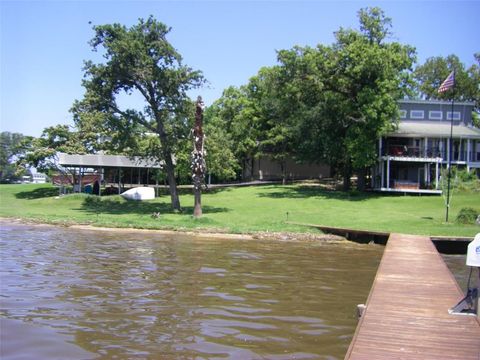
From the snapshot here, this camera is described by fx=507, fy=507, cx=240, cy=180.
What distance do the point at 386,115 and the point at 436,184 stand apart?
7629 mm

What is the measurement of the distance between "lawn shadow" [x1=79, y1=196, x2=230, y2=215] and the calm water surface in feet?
45.1

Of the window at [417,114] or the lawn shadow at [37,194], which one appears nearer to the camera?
the lawn shadow at [37,194]

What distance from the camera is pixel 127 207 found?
36.6 metres

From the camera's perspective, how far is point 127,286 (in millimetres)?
12242

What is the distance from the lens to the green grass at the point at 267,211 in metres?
25.8

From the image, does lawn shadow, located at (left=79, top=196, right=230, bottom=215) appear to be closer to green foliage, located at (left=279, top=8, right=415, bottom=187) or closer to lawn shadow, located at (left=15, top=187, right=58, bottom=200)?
lawn shadow, located at (left=15, top=187, right=58, bottom=200)

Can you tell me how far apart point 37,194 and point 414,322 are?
151ft

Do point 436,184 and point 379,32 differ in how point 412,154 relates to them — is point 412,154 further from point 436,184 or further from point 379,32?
point 379,32

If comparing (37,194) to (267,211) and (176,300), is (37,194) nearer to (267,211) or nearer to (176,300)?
(267,211)

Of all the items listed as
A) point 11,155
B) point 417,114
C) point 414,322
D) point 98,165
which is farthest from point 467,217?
point 11,155

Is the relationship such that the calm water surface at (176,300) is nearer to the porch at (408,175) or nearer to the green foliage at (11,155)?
the porch at (408,175)

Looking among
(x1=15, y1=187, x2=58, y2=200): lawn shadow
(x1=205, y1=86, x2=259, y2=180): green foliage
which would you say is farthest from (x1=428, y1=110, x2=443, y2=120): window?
(x1=15, y1=187, x2=58, y2=200): lawn shadow

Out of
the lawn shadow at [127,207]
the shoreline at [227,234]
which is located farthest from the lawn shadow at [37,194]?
the shoreline at [227,234]

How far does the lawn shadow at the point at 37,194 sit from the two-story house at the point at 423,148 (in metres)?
30.9
